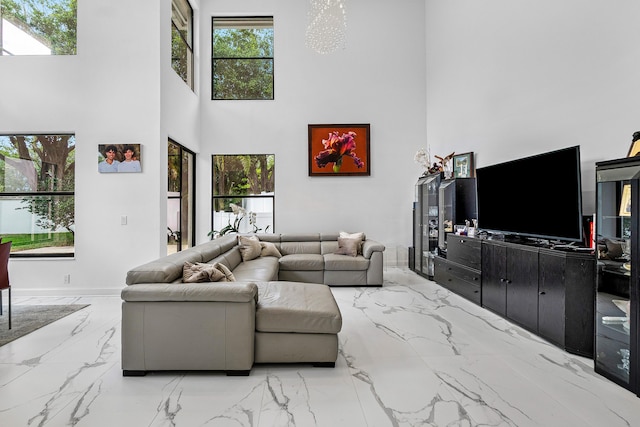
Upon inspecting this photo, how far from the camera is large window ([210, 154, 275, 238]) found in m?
6.36

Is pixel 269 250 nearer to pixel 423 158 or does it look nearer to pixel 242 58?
pixel 423 158

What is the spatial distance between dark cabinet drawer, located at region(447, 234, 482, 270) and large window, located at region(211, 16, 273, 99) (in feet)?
14.0

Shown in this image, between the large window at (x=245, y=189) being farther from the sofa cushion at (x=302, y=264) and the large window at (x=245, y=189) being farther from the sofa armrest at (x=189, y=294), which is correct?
the sofa armrest at (x=189, y=294)

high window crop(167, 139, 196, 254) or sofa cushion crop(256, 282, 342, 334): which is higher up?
high window crop(167, 139, 196, 254)

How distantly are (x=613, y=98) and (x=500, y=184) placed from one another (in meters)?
1.27

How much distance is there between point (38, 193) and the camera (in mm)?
4555

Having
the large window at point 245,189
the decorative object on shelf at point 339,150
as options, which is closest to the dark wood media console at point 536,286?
the decorative object on shelf at point 339,150

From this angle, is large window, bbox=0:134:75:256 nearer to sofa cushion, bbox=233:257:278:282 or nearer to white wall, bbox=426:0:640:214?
sofa cushion, bbox=233:257:278:282

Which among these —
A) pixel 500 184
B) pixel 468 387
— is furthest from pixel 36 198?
pixel 500 184

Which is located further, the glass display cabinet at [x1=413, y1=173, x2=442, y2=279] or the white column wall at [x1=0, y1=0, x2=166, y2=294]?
the glass display cabinet at [x1=413, y1=173, x2=442, y2=279]

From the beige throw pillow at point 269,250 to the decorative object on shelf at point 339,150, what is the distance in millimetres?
1703

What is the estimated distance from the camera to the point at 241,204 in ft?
20.9

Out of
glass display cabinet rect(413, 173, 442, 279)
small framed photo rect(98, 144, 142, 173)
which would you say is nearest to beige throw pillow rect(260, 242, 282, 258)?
small framed photo rect(98, 144, 142, 173)

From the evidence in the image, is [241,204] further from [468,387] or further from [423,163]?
[468,387]
